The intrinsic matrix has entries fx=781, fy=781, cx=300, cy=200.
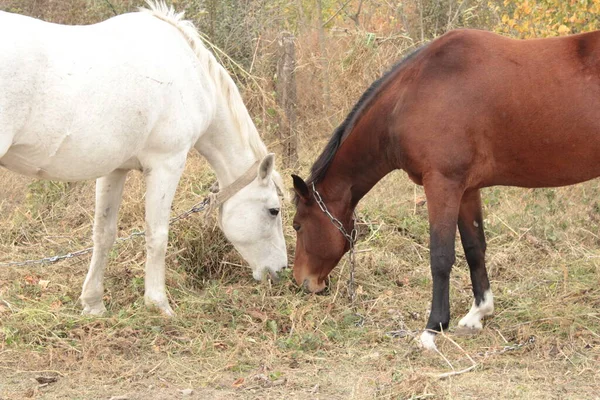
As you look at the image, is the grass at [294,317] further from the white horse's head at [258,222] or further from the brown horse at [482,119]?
the brown horse at [482,119]

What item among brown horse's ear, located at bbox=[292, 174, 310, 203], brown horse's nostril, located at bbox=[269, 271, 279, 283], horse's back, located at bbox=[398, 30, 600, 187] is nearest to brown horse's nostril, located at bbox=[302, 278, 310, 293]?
brown horse's nostril, located at bbox=[269, 271, 279, 283]

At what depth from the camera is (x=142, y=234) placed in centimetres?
589

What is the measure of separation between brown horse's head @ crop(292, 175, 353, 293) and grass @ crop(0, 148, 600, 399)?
0.17 m

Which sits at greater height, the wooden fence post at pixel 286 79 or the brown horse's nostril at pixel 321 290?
the wooden fence post at pixel 286 79

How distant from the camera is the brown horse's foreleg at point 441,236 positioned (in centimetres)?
438

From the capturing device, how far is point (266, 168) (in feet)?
16.6

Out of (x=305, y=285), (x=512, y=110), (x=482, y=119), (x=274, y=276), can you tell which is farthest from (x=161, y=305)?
(x=512, y=110)

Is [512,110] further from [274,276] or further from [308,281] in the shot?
[274,276]

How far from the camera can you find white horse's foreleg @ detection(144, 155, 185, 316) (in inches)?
186

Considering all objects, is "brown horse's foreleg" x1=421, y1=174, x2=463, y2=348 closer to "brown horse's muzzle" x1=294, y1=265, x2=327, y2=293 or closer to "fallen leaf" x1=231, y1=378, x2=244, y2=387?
"brown horse's muzzle" x1=294, y1=265, x2=327, y2=293

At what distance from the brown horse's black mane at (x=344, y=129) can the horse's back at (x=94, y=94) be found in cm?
78

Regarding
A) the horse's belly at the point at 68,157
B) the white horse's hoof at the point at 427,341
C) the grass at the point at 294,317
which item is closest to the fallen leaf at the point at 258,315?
the grass at the point at 294,317

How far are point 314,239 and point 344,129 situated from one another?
0.73 metres

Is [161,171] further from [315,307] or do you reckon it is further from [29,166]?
[315,307]
